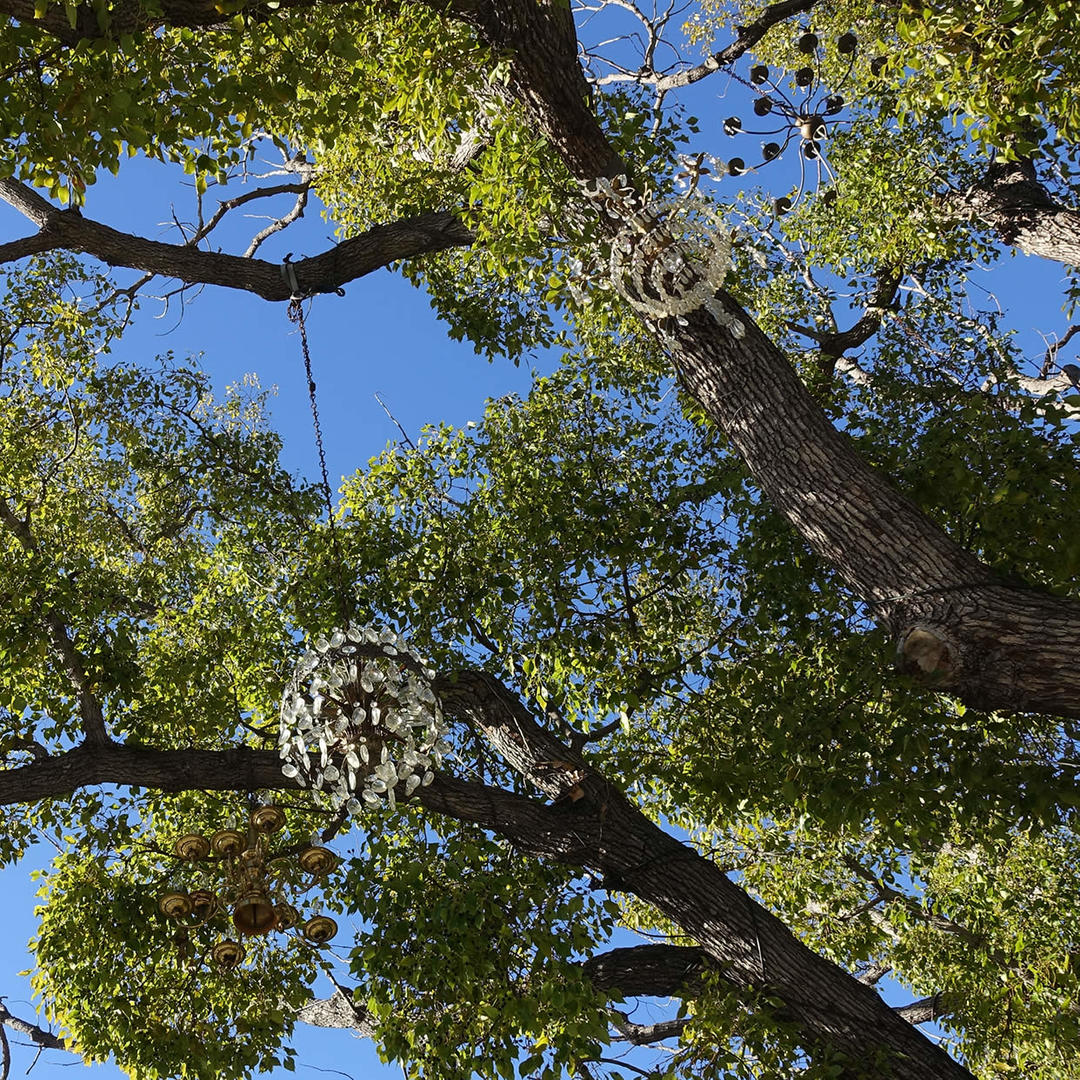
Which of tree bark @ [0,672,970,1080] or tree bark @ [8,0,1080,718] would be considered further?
tree bark @ [0,672,970,1080]

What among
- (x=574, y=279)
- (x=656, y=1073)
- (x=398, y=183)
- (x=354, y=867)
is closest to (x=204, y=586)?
(x=354, y=867)

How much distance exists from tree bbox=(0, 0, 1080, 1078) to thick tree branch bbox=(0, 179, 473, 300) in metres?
0.03

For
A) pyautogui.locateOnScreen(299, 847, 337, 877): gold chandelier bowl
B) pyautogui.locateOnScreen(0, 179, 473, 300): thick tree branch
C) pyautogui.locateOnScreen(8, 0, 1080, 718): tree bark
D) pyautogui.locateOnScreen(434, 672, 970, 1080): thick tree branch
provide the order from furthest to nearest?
pyautogui.locateOnScreen(0, 179, 473, 300): thick tree branch
pyautogui.locateOnScreen(434, 672, 970, 1080): thick tree branch
pyautogui.locateOnScreen(299, 847, 337, 877): gold chandelier bowl
pyautogui.locateOnScreen(8, 0, 1080, 718): tree bark

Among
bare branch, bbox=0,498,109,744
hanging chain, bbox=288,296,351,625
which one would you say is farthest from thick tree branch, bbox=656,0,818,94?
bare branch, bbox=0,498,109,744

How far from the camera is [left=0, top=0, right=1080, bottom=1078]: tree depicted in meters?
5.20

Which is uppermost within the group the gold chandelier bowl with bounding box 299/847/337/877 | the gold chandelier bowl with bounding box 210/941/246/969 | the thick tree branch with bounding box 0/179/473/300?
the thick tree branch with bounding box 0/179/473/300

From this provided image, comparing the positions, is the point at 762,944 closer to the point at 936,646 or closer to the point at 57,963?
the point at 936,646

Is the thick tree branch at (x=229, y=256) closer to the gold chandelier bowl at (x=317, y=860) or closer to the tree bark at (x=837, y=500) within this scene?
the tree bark at (x=837, y=500)

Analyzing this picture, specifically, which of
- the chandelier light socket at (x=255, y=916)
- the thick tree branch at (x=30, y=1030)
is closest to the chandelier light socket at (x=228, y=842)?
the chandelier light socket at (x=255, y=916)

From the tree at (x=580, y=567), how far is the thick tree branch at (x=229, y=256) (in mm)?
29

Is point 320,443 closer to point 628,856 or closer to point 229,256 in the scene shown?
point 229,256

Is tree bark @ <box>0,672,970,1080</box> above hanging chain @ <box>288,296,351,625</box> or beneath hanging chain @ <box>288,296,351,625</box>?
beneath

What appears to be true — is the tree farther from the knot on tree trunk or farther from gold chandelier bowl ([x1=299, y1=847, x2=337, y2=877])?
gold chandelier bowl ([x1=299, y1=847, x2=337, y2=877])

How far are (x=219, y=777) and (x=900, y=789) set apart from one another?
3.74m
